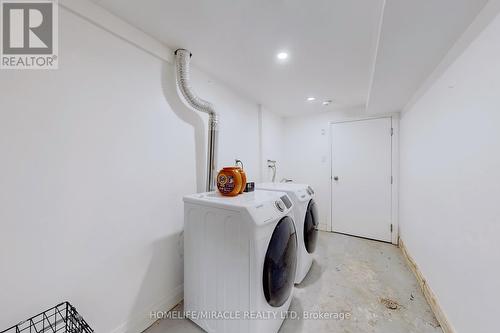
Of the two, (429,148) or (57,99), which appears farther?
(429,148)

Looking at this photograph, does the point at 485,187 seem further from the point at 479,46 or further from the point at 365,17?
the point at 365,17

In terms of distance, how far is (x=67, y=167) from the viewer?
1145 millimetres

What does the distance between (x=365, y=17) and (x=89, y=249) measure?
7.70 ft

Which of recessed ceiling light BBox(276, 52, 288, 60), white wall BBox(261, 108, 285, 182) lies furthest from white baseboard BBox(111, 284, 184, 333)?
recessed ceiling light BBox(276, 52, 288, 60)

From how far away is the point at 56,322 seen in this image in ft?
3.20

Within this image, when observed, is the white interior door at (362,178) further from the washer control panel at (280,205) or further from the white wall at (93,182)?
the white wall at (93,182)

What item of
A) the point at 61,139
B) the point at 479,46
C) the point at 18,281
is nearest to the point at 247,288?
the point at 18,281

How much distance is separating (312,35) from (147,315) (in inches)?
99.5

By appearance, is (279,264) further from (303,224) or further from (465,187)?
(465,187)

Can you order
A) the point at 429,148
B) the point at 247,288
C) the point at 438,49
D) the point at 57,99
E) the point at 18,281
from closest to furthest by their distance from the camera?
the point at 18,281
the point at 57,99
the point at 247,288
the point at 438,49
the point at 429,148

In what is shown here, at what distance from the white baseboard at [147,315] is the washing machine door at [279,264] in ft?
3.11

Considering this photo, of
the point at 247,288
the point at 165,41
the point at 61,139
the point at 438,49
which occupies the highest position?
the point at 165,41

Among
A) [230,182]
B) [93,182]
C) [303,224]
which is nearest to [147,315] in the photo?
[93,182]

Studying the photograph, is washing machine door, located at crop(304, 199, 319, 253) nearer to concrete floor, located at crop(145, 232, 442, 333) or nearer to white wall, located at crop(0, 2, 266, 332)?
concrete floor, located at crop(145, 232, 442, 333)
